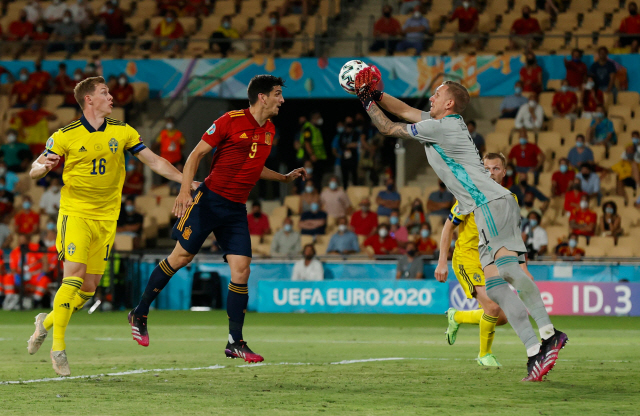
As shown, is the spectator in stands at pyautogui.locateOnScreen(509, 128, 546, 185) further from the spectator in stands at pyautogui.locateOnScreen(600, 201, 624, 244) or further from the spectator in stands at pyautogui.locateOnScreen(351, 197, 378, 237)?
the spectator in stands at pyautogui.locateOnScreen(351, 197, 378, 237)

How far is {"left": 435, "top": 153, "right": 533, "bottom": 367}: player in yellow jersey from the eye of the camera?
8906 millimetres

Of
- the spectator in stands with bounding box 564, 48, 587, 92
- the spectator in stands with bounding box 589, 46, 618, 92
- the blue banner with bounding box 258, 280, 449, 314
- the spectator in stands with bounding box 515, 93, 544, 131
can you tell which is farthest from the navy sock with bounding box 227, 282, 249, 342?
the spectator in stands with bounding box 589, 46, 618, 92

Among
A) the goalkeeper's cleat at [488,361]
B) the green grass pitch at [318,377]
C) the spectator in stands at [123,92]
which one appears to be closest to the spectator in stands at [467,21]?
the spectator in stands at [123,92]

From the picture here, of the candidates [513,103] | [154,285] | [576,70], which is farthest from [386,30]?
[154,285]

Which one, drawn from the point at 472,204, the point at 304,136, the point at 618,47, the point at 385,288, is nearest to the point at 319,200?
the point at 304,136

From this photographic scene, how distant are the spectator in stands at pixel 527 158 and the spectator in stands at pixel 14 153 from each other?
11.4 m

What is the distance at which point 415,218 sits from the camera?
20375mm

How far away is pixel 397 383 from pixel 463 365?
1601 millimetres

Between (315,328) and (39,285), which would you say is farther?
(39,285)

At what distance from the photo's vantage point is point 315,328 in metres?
15.1

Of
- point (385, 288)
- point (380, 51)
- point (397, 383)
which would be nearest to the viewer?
point (397, 383)

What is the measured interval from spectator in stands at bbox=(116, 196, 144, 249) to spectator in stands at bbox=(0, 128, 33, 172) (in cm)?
356

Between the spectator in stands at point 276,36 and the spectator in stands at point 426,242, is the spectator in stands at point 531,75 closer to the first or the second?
the spectator in stands at point 426,242

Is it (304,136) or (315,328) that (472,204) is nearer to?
(315,328)
